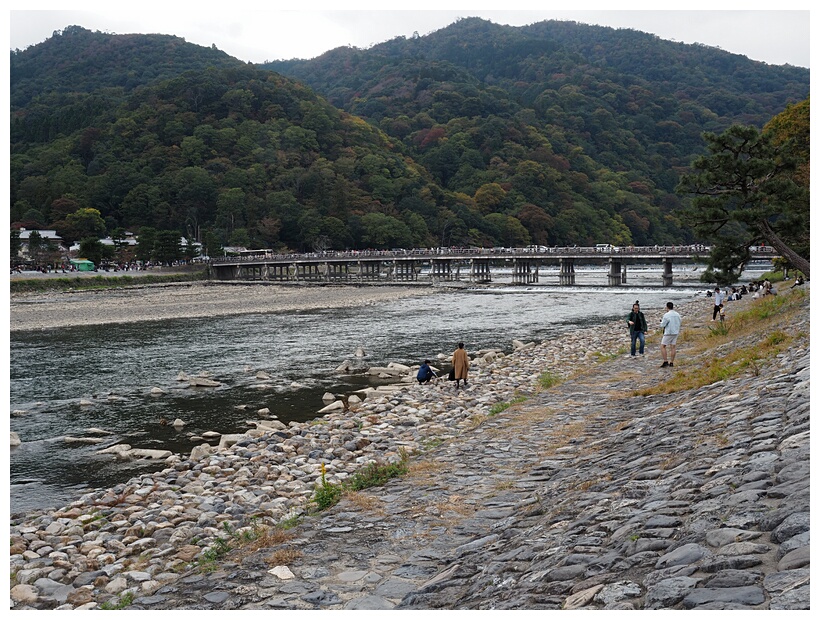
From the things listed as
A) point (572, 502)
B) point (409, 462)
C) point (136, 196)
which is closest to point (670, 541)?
point (572, 502)

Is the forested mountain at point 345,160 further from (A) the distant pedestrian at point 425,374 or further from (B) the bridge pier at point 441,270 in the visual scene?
(A) the distant pedestrian at point 425,374

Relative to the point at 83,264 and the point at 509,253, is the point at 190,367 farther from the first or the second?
the point at 83,264

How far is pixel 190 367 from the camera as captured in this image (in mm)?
20281

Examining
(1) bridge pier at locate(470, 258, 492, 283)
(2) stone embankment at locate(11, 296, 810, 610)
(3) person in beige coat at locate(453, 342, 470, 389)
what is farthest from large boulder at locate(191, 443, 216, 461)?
(1) bridge pier at locate(470, 258, 492, 283)

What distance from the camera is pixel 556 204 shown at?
12056 cm

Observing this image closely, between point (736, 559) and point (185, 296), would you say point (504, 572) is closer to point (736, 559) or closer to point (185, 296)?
point (736, 559)

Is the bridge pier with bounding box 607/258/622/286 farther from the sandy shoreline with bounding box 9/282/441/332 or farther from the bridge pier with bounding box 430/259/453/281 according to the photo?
the bridge pier with bounding box 430/259/453/281

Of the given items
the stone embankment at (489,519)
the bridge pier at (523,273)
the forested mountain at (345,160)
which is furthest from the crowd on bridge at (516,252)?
the stone embankment at (489,519)

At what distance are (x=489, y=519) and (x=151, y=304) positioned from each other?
43668mm

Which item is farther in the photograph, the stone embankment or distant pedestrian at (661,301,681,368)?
distant pedestrian at (661,301,681,368)

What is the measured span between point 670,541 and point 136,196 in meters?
106

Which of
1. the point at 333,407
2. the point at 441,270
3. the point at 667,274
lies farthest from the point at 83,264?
the point at 333,407

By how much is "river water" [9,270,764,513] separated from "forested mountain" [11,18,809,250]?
58581 millimetres

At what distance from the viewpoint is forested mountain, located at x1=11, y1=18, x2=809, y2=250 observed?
102 meters
